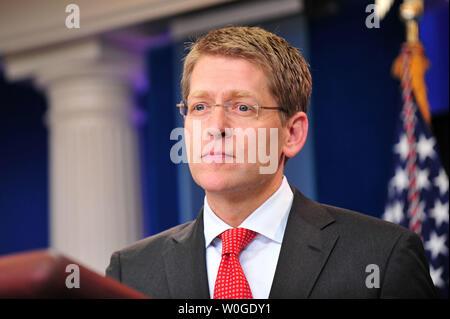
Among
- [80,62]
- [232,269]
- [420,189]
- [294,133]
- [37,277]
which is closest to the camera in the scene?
[37,277]

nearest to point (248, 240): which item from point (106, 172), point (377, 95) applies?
point (377, 95)

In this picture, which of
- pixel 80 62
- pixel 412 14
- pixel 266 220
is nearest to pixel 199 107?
pixel 266 220

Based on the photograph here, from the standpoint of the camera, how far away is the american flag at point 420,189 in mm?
3066

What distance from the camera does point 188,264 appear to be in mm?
1485

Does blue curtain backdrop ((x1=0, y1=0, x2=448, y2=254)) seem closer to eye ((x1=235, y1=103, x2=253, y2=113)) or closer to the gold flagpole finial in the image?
the gold flagpole finial

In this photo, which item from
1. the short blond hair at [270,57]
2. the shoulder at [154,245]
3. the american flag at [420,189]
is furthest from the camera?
the american flag at [420,189]

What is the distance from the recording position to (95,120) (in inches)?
187

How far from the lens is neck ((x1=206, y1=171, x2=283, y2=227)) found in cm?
149

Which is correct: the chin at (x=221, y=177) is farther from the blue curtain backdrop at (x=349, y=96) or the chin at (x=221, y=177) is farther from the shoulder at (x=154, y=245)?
the blue curtain backdrop at (x=349, y=96)

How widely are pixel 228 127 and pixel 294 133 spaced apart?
232 millimetres

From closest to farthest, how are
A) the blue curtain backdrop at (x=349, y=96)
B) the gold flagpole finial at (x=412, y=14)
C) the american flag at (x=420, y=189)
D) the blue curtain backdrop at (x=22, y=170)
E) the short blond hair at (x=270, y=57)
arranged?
the short blond hair at (x=270, y=57)
the american flag at (x=420, y=189)
the gold flagpole finial at (x=412, y=14)
the blue curtain backdrop at (x=349, y=96)
the blue curtain backdrop at (x=22, y=170)

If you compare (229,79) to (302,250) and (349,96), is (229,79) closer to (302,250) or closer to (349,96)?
(302,250)

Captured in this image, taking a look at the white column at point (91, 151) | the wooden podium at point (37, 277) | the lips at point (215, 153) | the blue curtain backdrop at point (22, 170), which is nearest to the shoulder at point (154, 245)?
the lips at point (215, 153)
